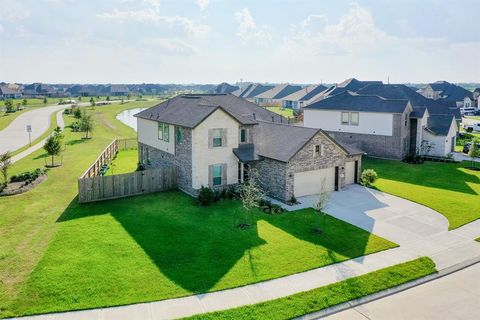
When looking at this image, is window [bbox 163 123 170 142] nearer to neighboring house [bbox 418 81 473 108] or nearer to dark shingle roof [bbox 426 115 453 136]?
dark shingle roof [bbox 426 115 453 136]

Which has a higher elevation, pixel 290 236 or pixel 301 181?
pixel 301 181

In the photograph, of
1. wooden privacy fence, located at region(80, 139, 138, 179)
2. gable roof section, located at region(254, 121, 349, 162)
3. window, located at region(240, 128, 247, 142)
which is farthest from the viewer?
wooden privacy fence, located at region(80, 139, 138, 179)

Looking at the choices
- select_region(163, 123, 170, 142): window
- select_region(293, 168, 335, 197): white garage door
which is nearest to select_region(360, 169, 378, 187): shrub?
select_region(293, 168, 335, 197): white garage door

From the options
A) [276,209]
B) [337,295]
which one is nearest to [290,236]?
[276,209]

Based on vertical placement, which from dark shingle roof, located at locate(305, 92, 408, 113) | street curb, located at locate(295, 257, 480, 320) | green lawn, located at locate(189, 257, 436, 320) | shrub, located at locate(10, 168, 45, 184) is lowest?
street curb, located at locate(295, 257, 480, 320)

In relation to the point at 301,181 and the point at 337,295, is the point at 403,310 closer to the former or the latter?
the point at 337,295

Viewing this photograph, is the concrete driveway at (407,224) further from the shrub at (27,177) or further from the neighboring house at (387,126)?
the shrub at (27,177)
